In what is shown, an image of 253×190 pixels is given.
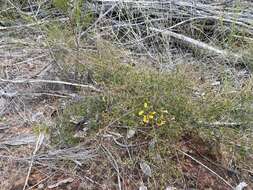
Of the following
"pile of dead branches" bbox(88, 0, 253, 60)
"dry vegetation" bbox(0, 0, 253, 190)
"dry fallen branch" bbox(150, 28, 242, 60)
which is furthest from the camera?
"pile of dead branches" bbox(88, 0, 253, 60)

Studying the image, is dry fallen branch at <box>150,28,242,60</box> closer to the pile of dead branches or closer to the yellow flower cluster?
Answer: the pile of dead branches

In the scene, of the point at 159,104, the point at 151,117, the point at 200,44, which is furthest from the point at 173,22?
the point at 151,117

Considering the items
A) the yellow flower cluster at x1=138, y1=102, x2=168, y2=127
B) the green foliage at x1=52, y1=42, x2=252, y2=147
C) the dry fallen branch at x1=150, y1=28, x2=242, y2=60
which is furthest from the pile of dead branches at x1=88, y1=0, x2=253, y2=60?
the yellow flower cluster at x1=138, y1=102, x2=168, y2=127

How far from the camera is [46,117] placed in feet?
7.89

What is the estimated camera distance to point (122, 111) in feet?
7.22

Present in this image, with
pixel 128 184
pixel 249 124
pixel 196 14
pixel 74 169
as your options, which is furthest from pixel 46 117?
pixel 196 14

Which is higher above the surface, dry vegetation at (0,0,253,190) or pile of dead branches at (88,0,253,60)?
pile of dead branches at (88,0,253,60)

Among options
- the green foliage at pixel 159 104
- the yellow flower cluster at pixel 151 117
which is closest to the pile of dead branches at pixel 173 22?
the green foliage at pixel 159 104

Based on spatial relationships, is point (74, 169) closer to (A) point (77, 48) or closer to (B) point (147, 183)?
(B) point (147, 183)

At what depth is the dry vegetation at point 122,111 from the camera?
2.12 meters

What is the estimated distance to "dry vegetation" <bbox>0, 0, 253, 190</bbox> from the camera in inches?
83.6

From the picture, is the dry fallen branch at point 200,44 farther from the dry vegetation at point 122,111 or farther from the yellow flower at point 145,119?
the yellow flower at point 145,119

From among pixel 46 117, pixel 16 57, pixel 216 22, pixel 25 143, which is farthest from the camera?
pixel 216 22

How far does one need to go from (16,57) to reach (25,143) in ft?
2.56
